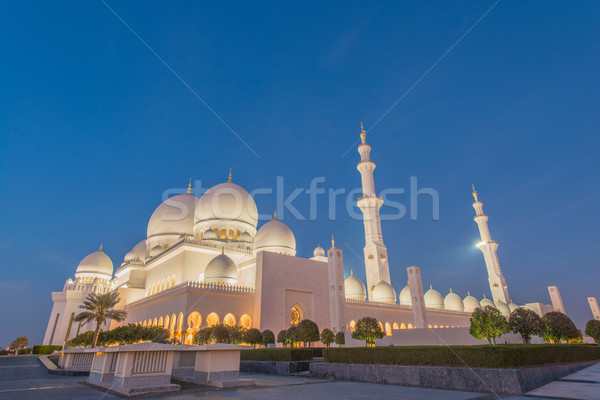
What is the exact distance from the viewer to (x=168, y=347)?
8664 millimetres

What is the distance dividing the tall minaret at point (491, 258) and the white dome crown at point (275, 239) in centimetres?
2836

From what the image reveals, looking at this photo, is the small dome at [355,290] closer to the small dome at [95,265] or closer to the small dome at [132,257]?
the small dome at [132,257]

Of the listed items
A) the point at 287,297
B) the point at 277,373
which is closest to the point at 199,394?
the point at 277,373

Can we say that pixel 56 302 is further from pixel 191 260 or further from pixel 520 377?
pixel 520 377

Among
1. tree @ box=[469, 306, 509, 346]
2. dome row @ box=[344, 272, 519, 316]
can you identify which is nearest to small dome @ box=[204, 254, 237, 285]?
dome row @ box=[344, 272, 519, 316]

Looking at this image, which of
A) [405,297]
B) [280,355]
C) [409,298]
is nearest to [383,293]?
[409,298]

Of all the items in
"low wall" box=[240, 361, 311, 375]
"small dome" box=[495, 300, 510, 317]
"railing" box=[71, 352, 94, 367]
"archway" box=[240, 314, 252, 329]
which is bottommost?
"low wall" box=[240, 361, 311, 375]

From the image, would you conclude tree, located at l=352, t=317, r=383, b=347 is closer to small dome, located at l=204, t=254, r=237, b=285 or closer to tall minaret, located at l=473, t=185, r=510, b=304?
small dome, located at l=204, t=254, r=237, b=285

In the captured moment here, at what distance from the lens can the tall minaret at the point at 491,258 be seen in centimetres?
4216

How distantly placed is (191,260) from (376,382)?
61.0ft

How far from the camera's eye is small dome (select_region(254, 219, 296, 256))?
1116 inches

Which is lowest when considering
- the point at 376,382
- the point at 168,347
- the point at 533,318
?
the point at 376,382

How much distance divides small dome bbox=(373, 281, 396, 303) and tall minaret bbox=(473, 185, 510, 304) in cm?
1804

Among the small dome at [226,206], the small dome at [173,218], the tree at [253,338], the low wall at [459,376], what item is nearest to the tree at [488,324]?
the low wall at [459,376]
